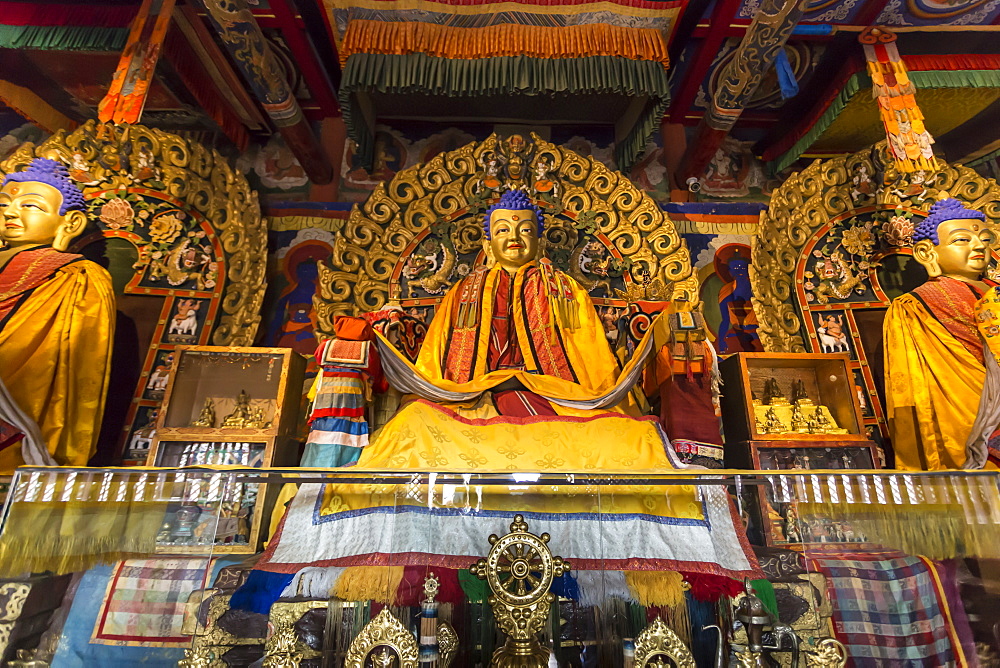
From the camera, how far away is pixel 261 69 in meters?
3.60

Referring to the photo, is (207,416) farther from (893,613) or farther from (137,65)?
(893,613)

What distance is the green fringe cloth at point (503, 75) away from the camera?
12.1 ft

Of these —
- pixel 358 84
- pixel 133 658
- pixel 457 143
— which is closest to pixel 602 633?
pixel 133 658

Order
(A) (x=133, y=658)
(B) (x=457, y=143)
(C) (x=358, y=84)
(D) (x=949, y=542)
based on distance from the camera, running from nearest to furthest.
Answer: (A) (x=133, y=658)
(D) (x=949, y=542)
(C) (x=358, y=84)
(B) (x=457, y=143)

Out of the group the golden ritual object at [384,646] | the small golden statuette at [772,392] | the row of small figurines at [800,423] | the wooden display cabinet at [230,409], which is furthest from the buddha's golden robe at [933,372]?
the wooden display cabinet at [230,409]

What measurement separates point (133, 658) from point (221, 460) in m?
1.79

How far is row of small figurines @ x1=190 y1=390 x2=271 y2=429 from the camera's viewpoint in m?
3.46

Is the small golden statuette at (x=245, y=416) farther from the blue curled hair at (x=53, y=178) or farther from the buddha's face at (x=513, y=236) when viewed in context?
the buddha's face at (x=513, y=236)

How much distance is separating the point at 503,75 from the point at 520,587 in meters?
3.22

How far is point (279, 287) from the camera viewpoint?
4441mm

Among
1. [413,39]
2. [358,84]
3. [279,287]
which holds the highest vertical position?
[413,39]

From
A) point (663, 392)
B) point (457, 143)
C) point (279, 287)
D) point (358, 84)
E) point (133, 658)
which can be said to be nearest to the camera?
point (133, 658)

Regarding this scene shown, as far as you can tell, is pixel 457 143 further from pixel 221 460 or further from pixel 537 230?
pixel 221 460

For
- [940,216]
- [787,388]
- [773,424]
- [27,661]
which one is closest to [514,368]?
[773,424]
